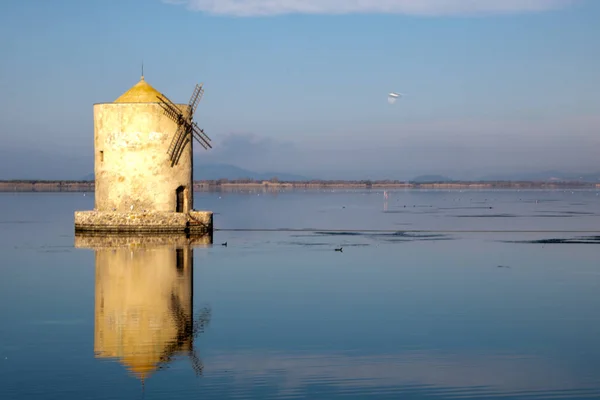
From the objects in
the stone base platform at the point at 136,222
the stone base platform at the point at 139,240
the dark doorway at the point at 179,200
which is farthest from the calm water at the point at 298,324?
the dark doorway at the point at 179,200

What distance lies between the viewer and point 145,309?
41.9 feet

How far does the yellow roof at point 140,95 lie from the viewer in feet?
89.7

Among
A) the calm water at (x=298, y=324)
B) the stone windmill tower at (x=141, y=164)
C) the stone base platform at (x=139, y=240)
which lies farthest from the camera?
the stone windmill tower at (x=141, y=164)

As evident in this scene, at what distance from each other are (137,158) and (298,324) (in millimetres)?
16029

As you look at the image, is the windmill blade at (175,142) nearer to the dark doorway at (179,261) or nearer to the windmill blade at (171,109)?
the windmill blade at (171,109)

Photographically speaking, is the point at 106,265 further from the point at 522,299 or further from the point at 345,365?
the point at 345,365

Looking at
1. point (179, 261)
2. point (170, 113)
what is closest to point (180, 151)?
point (170, 113)

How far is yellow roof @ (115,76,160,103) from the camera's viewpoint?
27.3 meters

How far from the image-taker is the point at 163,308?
1291 cm

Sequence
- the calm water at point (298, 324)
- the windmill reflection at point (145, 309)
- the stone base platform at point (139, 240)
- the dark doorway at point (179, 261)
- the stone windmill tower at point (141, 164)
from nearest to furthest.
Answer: the calm water at point (298, 324) → the windmill reflection at point (145, 309) → the dark doorway at point (179, 261) → the stone base platform at point (139, 240) → the stone windmill tower at point (141, 164)

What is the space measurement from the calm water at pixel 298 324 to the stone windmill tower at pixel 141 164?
437 cm

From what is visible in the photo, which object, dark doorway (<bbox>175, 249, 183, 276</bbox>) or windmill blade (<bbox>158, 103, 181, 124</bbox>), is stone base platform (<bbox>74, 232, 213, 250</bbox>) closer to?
dark doorway (<bbox>175, 249, 183, 276</bbox>)

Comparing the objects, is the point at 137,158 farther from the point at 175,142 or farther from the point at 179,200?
the point at 179,200

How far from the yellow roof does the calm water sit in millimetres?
6149
